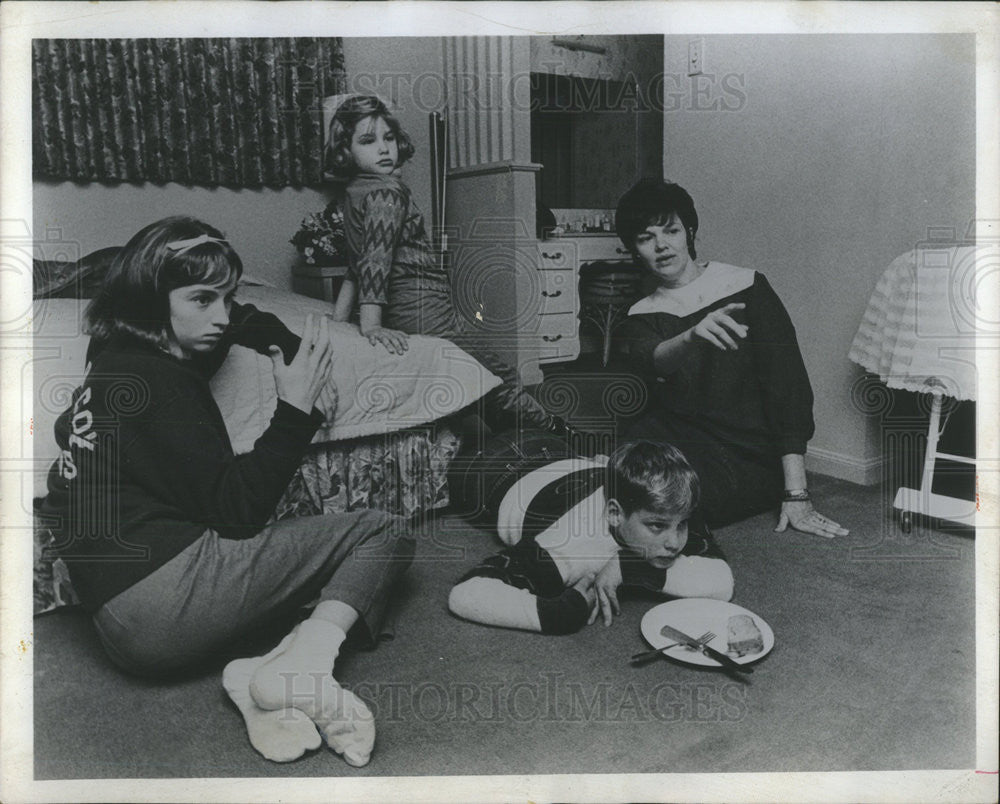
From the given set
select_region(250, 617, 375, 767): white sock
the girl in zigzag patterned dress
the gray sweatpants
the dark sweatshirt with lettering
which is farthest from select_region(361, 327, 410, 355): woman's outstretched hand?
select_region(250, 617, 375, 767): white sock

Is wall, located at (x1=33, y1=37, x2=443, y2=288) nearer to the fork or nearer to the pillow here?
the pillow

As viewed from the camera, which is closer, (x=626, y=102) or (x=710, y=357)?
(x=626, y=102)

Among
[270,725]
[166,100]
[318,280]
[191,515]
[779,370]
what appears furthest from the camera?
[779,370]

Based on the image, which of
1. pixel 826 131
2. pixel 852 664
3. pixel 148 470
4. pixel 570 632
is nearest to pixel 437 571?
pixel 570 632

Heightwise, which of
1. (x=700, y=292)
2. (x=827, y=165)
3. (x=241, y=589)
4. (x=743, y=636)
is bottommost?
(x=743, y=636)

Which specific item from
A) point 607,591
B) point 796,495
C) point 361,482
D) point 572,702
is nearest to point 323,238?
point 361,482

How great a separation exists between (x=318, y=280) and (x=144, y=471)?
1.99 ft

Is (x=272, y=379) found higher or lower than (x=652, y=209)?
lower

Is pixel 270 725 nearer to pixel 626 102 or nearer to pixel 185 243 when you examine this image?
pixel 185 243

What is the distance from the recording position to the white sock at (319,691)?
5.77 feet

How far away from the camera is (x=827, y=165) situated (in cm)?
215

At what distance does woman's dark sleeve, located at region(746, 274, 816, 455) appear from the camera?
217 cm

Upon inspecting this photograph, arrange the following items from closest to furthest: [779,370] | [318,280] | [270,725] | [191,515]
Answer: [270,725]
[191,515]
[318,280]
[779,370]

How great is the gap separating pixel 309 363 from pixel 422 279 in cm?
34
